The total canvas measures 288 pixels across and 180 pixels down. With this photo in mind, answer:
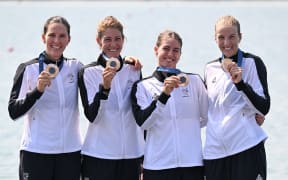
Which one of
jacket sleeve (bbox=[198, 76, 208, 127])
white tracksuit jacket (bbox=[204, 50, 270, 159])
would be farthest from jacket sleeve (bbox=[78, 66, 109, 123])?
white tracksuit jacket (bbox=[204, 50, 270, 159])

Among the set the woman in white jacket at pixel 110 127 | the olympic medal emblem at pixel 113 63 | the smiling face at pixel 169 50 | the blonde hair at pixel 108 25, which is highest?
the blonde hair at pixel 108 25

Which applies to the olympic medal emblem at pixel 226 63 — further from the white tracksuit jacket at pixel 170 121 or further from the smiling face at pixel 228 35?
the white tracksuit jacket at pixel 170 121

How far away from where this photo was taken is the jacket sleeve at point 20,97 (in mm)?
5277

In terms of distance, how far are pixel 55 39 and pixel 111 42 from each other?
1.60 feet

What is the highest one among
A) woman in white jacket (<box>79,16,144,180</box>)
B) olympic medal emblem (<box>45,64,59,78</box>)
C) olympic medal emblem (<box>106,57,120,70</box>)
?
olympic medal emblem (<box>106,57,120,70</box>)

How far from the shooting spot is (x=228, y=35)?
5414 millimetres

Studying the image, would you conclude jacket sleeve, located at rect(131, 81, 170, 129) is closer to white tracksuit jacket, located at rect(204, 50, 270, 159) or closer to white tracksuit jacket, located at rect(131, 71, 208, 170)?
white tracksuit jacket, located at rect(131, 71, 208, 170)

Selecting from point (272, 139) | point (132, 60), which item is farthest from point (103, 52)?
point (272, 139)

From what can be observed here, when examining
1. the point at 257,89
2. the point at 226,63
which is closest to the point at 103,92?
the point at 226,63

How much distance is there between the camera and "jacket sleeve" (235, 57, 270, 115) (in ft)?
17.1

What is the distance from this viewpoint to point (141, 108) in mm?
5457

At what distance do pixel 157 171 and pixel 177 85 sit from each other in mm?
777

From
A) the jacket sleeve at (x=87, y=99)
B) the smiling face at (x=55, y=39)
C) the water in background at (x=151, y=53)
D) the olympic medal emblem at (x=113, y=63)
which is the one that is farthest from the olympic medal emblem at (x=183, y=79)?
the water in background at (x=151, y=53)

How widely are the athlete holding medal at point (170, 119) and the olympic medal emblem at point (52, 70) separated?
0.73 m
